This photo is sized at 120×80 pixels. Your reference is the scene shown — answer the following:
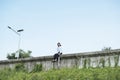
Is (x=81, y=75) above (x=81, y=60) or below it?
below

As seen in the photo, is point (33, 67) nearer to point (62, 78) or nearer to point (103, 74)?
point (62, 78)

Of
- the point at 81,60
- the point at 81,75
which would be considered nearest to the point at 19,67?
the point at 81,60

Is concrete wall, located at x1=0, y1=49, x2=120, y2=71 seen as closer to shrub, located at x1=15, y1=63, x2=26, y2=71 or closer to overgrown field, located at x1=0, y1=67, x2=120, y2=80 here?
shrub, located at x1=15, y1=63, x2=26, y2=71

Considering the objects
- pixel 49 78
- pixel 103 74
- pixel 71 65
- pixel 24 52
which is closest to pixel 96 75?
pixel 103 74

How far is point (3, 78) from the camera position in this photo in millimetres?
18875

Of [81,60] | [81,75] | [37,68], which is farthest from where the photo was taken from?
[37,68]

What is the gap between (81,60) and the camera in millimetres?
18078

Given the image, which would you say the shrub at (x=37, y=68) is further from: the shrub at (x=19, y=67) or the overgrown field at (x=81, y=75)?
the overgrown field at (x=81, y=75)

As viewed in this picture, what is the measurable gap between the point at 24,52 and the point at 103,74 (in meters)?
43.8

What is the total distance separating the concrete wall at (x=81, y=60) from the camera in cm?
1669

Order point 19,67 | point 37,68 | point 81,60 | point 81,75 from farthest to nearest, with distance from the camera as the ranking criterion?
point 19,67
point 37,68
point 81,60
point 81,75

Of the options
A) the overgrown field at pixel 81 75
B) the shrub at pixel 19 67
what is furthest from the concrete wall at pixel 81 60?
the overgrown field at pixel 81 75

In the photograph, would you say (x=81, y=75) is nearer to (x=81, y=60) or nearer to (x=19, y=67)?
(x=81, y=60)

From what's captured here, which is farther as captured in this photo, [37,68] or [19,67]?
[19,67]
